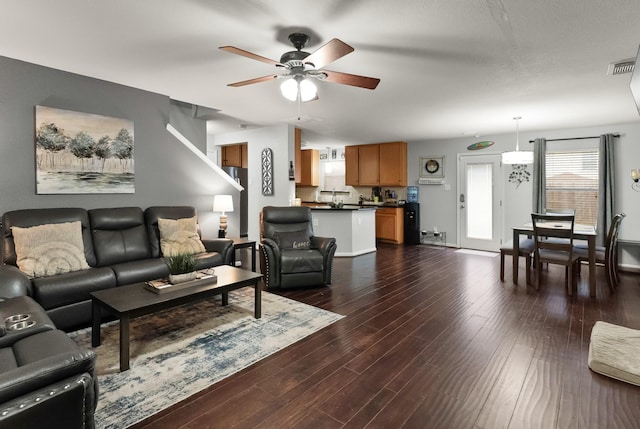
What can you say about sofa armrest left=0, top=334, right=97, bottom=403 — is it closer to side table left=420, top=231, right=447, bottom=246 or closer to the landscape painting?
the landscape painting

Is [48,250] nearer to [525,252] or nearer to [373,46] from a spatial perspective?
[373,46]

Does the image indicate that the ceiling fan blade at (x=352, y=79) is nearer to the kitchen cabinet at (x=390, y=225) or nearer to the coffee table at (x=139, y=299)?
the coffee table at (x=139, y=299)

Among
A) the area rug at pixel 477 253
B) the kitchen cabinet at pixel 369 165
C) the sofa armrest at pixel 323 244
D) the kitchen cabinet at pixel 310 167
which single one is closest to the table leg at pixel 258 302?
the sofa armrest at pixel 323 244

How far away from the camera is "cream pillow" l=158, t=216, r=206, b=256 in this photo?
3.88 meters

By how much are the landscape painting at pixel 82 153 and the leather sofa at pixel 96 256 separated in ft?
1.19

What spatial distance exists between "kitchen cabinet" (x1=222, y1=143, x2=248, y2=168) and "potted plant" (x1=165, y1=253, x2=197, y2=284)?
5.21m

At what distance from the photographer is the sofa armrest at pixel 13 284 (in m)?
2.40

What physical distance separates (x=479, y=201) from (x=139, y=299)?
6.69 m

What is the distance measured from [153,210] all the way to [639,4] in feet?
15.3

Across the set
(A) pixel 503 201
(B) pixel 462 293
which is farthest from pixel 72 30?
(A) pixel 503 201

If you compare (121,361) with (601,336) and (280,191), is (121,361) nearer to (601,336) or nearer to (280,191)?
(601,336)

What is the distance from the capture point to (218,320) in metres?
3.18

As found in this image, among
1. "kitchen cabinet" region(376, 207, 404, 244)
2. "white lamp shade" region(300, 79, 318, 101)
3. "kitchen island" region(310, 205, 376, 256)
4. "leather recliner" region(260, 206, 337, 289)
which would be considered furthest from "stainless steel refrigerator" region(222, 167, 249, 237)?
"white lamp shade" region(300, 79, 318, 101)

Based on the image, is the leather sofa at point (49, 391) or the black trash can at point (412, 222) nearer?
the leather sofa at point (49, 391)
